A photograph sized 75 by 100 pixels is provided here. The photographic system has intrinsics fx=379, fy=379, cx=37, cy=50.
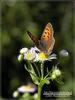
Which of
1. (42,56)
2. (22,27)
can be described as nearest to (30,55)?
(42,56)

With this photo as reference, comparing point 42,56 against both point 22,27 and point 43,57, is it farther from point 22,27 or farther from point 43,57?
point 22,27

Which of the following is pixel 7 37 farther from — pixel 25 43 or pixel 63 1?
pixel 63 1

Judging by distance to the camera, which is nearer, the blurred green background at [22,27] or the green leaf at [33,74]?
the green leaf at [33,74]

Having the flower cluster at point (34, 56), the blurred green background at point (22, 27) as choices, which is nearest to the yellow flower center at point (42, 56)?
the flower cluster at point (34, 56)

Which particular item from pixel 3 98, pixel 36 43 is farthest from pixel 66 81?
pixel 36 43

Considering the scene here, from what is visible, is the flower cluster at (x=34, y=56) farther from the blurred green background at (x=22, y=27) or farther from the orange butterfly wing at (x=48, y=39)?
the blurred green background at (x=22, y=27)

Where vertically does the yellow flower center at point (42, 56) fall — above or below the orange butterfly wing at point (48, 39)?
below

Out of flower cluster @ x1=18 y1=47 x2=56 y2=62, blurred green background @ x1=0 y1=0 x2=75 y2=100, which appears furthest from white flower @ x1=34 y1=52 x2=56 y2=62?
blurred green background @ x1=0 y1=0 x2=75 y2=100

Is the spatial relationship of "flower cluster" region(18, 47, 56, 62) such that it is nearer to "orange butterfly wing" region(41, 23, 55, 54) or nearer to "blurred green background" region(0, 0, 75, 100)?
"orange butterfly wing" region(41, 23, 55, 54)
